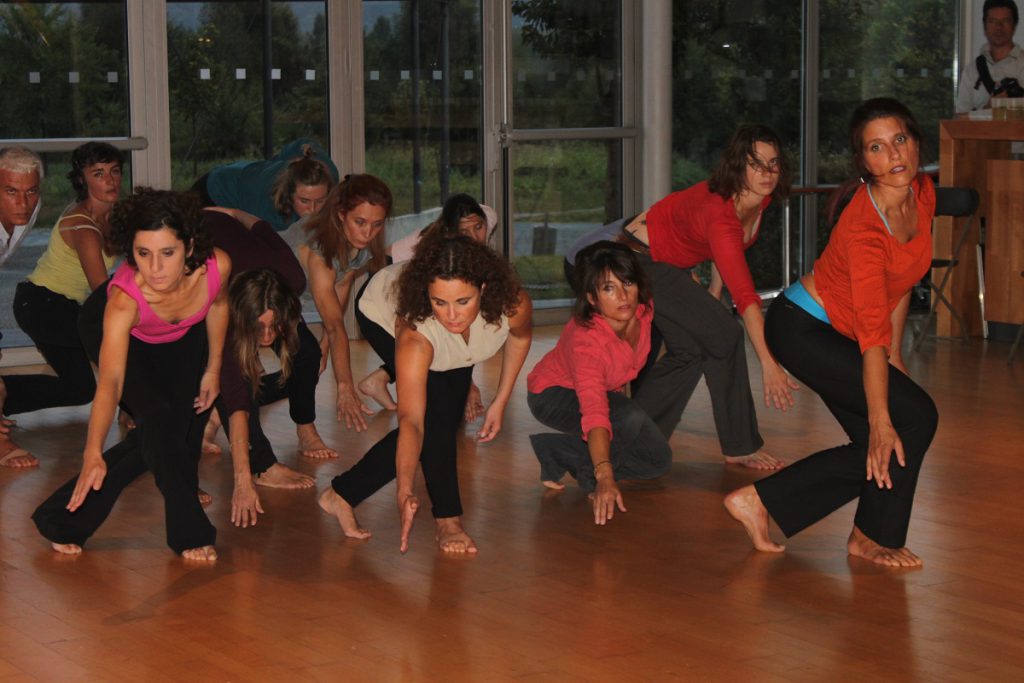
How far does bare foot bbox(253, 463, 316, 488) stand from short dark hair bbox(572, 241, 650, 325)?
43.1 inches

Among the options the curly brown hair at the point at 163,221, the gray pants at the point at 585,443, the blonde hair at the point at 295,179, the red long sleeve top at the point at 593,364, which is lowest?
the gray pants at the point at 585,443

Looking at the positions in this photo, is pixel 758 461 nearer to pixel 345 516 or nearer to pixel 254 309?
pixel 345 516

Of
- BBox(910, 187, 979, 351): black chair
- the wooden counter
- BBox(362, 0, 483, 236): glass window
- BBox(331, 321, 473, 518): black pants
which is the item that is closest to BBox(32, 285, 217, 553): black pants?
BBox(331, 321, 473, 518): black pants

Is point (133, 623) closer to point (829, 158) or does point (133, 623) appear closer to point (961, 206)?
point (961, 206)

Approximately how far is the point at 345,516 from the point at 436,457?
0.36 m

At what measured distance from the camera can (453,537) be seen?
4219 millimetres

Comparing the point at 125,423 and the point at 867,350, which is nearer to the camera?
the point at 867,350

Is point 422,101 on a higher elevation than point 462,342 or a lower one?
higher

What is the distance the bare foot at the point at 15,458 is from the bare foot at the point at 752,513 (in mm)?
2575

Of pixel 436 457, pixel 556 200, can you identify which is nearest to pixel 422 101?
→ pixel 556 200

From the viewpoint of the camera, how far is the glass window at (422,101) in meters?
8.84

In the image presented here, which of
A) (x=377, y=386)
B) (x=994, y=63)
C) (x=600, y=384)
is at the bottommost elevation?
(x=377, y=386)

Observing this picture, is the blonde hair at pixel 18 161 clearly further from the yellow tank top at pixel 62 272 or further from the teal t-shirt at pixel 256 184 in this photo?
the teal t-shirt at pixel 256 184

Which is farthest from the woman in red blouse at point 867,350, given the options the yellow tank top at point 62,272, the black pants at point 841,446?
the yellow tank top at point 62,272
